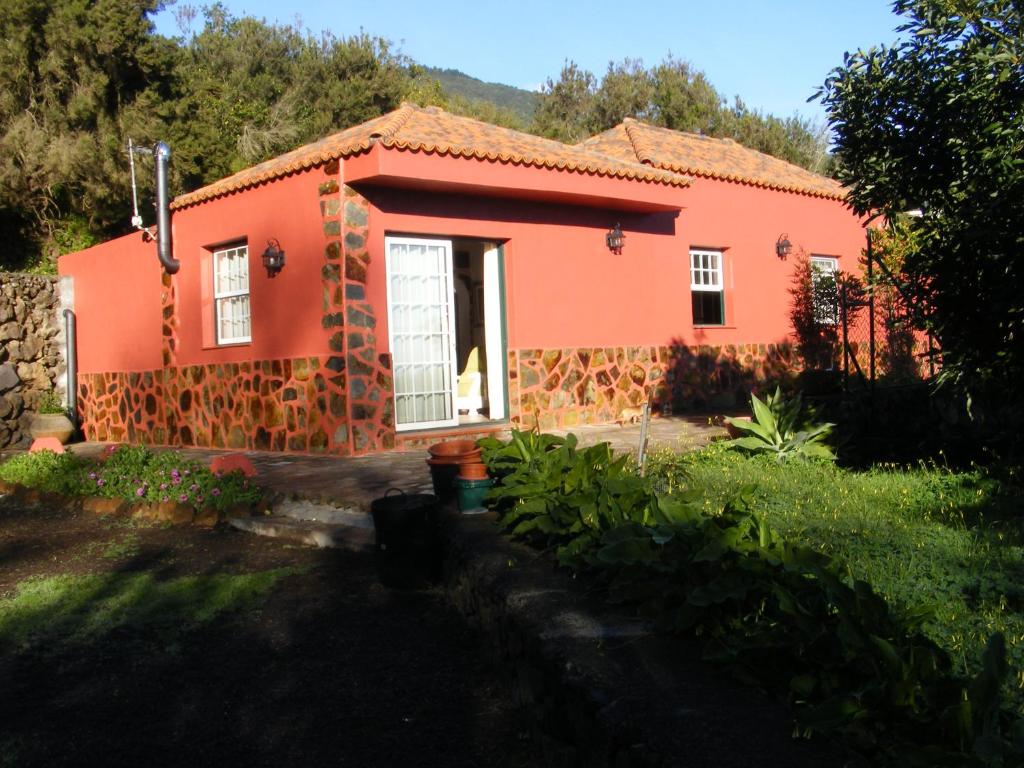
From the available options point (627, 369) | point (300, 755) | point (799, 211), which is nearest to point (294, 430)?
point (627, 369)

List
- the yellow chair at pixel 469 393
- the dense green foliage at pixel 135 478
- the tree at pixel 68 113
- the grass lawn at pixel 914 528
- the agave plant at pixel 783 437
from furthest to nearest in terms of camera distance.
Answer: the tree at pixel 68 113 → the yellow chair at pixel 469 393 → the dense green foliage at pixel 135 478 → the agave plant at pixel 783 437 → the grass lawn at pixel 914 528

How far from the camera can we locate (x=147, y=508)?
7.15m

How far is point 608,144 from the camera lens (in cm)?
1398

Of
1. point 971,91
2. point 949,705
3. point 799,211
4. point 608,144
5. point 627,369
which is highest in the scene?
point 608,144

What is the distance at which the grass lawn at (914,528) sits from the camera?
2.96m

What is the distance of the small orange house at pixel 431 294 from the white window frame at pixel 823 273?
50cm

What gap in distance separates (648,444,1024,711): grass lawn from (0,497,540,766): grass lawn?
1446 millimetres

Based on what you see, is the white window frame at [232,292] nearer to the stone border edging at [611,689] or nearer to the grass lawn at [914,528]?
the grass lawn at [914,528]

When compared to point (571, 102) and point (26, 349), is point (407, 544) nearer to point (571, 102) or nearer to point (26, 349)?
point (26, 349)

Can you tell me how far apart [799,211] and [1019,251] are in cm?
997

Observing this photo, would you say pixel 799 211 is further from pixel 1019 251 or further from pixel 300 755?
pixel 300 755

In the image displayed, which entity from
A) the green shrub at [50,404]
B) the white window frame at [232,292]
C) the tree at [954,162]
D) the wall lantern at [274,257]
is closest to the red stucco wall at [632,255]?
the wall lantern at [274,257]

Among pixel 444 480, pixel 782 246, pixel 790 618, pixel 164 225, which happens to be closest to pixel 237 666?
pixel 444 480

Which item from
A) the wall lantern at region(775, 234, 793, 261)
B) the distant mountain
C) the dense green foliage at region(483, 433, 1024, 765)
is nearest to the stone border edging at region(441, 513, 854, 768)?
the dense green foliage at region(483, 433, 1024, 765)
